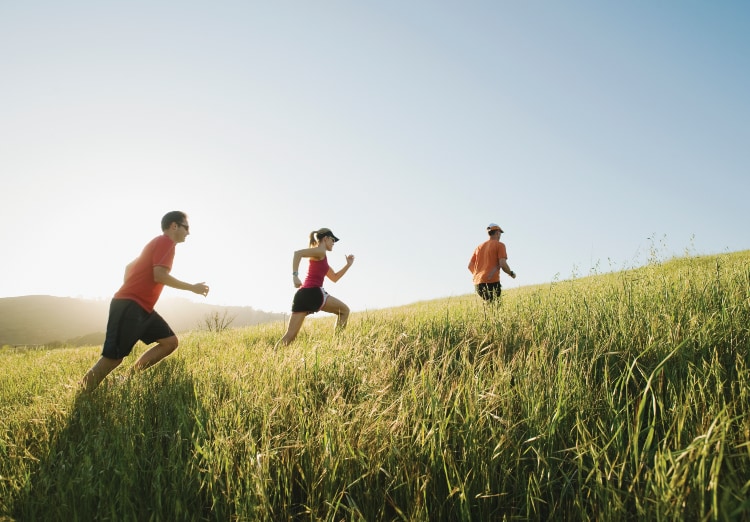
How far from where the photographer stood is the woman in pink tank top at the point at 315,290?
19.9 ft

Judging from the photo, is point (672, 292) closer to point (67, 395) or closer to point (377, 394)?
point (377, 394)

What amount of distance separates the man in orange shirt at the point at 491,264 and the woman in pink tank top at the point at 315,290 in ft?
13.4

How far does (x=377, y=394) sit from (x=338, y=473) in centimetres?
81

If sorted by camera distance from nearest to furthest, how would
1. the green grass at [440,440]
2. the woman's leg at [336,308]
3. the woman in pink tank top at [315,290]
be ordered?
1. the green grass at [440,440]
2. the woman in pink tank top at [315,290]
3. the woman's leg at [336,308]

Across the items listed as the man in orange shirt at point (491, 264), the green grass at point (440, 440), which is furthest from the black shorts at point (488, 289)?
the green grass at point (440, 440)

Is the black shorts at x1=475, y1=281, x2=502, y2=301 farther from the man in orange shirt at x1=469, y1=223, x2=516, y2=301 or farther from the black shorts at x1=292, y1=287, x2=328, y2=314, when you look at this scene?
the black shorts at x1=292, y1=287, x2=328, y2=314

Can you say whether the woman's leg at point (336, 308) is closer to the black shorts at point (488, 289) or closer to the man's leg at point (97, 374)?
Result: the man's leg at point (97, 374)

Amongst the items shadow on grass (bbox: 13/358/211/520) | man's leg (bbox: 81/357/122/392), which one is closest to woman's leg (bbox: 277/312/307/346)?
man's leg (bbox: 81/357/122/392)

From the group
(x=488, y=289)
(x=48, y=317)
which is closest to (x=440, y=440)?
(x=488, y=289)

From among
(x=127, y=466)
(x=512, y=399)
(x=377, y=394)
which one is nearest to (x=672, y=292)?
(x=512, y=399)

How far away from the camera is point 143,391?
358cm

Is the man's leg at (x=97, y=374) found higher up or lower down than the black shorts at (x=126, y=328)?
lower down

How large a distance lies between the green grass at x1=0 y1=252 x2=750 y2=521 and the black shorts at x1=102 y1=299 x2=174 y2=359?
117 centimetres

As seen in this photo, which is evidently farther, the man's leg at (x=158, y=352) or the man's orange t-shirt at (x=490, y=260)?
the man's orange t-shirt at (x=490, y=260)
